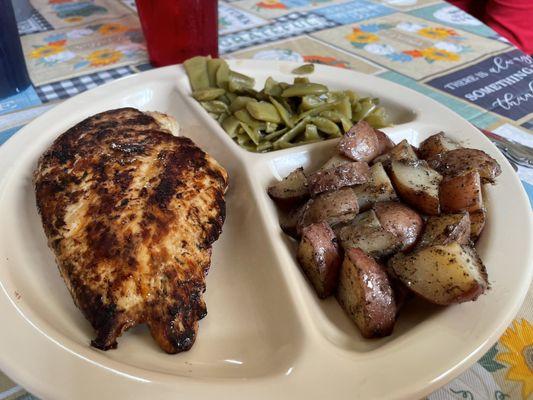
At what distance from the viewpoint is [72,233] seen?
3.84ft

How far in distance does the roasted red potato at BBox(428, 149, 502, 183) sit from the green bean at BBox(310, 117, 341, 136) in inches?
15.3

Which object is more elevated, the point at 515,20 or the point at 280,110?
the point at 280,110

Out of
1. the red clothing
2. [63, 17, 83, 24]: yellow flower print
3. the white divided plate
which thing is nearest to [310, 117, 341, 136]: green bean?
the white divided plate

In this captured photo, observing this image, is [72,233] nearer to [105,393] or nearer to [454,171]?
[105,393]

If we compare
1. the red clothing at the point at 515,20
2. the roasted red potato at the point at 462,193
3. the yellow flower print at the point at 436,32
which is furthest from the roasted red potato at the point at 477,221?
the red clothing at the point at 515,20

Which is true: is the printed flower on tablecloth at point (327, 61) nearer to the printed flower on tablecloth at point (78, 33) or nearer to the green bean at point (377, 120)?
the green bean at point (377, 120)

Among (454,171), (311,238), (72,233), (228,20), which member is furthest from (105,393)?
(228,20)

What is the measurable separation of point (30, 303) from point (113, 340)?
0.76 feet

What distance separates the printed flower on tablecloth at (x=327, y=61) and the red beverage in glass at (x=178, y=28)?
20.4 inches

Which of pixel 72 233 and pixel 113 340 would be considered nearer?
pixel 113 340

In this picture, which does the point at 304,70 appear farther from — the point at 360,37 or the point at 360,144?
the point at 360,37

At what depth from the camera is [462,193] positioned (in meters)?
1.23

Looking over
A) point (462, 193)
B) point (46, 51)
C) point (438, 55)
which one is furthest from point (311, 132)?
point (46, 51)

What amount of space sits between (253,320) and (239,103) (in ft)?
2.91
